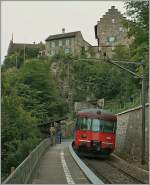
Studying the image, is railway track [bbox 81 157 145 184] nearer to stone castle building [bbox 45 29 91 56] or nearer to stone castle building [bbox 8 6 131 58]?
stone castle building [bbox 8 6 131 58]

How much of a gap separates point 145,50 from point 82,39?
313 ft

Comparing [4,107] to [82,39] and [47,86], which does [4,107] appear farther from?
[82,39]

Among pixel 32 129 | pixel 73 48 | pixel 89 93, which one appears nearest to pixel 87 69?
pixel 89 93

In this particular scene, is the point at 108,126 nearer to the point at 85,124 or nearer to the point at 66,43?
the point at 85,124

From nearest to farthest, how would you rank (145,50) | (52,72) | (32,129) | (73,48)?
(145,50)
(32,129)
(52,72)
(73,48)

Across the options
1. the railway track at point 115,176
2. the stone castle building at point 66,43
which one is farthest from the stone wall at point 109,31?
the railway track at point 115,176

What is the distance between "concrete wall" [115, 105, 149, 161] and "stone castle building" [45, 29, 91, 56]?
73128mm

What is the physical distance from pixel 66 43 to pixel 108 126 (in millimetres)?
88292

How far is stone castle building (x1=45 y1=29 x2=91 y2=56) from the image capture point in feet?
387

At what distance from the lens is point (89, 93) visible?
89562 millimetres

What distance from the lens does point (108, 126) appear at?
32.9 meters

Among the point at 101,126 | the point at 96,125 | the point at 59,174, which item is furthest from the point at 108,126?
the point at 59,174

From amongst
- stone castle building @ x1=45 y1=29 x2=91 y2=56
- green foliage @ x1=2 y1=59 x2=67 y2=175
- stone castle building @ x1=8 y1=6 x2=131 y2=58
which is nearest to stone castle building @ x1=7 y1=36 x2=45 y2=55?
stone castle building @ x1=8 y1=6 x2=131 y2=58

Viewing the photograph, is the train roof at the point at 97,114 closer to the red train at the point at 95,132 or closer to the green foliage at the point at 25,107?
the red train at the point at 95,132
